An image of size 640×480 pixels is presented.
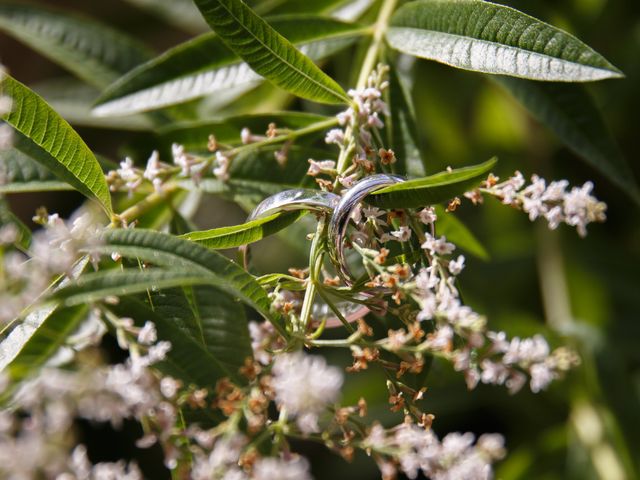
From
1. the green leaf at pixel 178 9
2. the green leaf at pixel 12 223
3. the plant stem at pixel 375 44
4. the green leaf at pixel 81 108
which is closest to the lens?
the green leaf at pixel 12 223

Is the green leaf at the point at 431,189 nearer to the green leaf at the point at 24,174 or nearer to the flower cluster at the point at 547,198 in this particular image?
the flower cluster at the point at 547,198

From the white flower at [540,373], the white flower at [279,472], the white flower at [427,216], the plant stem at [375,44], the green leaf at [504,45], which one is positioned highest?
the green leaf at [504,45]

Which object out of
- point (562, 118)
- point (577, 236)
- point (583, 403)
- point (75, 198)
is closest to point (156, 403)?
point (562, 118)

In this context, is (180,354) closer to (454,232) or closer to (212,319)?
(212,319)

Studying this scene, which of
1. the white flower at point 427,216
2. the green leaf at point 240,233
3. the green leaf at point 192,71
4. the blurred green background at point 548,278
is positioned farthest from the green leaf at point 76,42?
the white flower at point 427,216

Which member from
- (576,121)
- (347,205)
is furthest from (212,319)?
(576,121)
